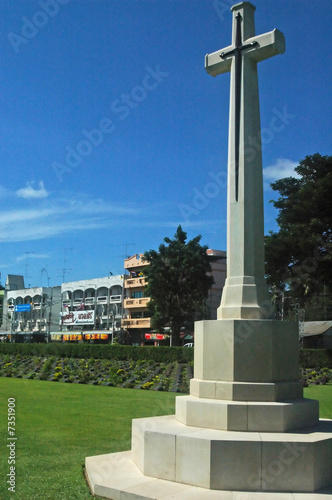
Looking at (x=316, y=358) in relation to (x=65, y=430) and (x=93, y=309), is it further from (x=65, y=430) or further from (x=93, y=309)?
(x=93, y=309)

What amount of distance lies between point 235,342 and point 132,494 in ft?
6.72

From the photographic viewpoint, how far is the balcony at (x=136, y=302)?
54.9 m

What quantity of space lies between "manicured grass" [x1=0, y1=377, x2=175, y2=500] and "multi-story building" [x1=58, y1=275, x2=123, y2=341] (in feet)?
138

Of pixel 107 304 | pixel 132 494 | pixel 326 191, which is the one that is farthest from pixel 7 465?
pixel 107 304

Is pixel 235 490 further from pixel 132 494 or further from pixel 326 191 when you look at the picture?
pixel 326 191

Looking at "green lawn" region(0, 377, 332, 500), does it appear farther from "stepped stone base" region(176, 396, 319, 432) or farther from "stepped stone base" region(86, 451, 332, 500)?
"stepped stone base" region(176, 396, 319, 432)

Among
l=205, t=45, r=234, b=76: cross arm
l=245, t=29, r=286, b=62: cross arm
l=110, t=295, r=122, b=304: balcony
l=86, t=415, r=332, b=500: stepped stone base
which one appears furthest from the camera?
l=110, t=295, r=122, b=304: balcony

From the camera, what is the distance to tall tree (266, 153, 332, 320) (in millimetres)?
23297

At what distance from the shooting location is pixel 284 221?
2591 cm

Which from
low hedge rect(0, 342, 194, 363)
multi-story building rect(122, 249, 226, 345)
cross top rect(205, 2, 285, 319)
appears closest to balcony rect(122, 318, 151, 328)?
multi-story building rect(122, 249, 226, 345)

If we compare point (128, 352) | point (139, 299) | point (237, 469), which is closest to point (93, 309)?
point (139, 299)

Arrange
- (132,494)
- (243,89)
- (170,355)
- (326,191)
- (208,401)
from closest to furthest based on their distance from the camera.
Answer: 1. (132,494)
2. (208,401)
3. (243,89)
4. (326,191)
5. (170,355)

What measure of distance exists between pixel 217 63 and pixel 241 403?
15.5 feet

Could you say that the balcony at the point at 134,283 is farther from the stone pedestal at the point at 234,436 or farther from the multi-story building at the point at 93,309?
the stone pedestal at the point at 234,436
